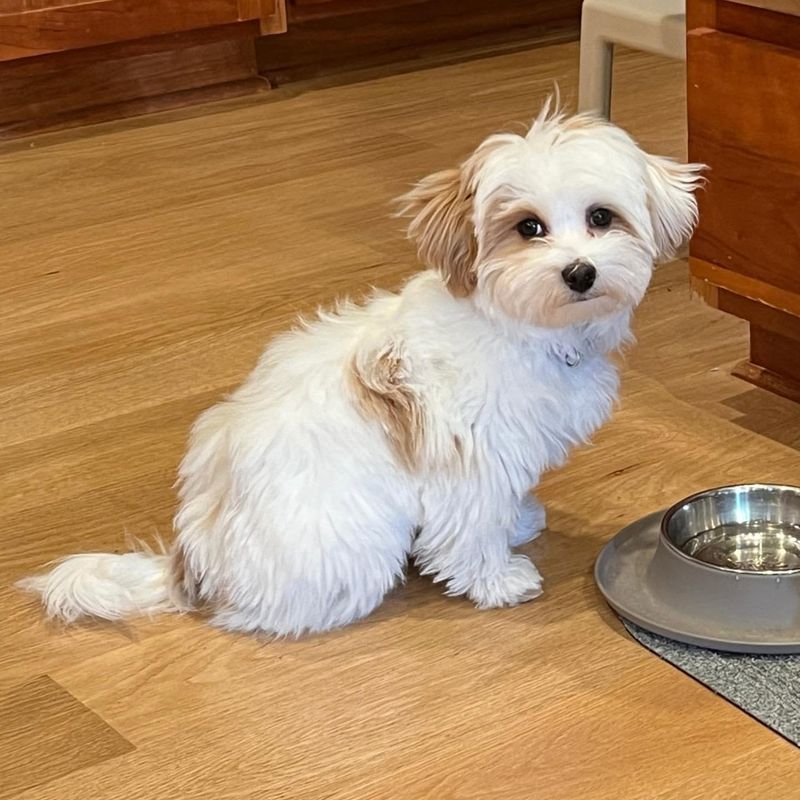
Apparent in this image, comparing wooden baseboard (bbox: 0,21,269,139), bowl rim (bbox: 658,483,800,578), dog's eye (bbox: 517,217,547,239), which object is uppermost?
dog's eye (bbox: 517,217,547,239)

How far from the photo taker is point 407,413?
5.48 ft

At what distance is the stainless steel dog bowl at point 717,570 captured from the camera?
5.37ft

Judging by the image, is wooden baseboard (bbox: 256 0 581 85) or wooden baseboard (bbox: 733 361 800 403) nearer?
wooden baseboard (bbox: 733 361 800 403)

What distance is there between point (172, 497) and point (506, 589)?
53 centimetres

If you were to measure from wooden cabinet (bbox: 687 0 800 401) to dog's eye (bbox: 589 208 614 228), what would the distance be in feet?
1.31

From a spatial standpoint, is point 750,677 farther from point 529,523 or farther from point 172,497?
point 172,497

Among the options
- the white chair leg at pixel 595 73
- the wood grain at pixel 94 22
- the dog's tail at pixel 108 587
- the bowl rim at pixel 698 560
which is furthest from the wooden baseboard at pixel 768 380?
the wood grain at pixel 94 22

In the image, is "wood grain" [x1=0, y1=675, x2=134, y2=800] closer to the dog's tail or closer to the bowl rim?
the dog's tail

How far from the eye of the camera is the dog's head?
1.57 m

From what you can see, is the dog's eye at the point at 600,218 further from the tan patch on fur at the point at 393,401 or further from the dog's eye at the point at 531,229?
the tan patch on fur at the point at 393,401

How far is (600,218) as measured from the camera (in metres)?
1.60

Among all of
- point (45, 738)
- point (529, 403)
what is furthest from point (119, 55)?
point (45, 738)

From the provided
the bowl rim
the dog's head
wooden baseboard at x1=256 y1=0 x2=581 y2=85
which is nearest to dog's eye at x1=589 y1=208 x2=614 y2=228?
the dog's head

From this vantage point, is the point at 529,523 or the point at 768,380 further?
the point at 768,380
